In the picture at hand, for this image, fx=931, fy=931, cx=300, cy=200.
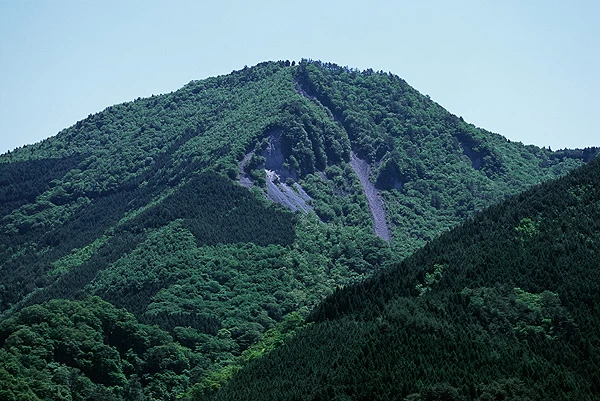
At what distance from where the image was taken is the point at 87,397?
117 m

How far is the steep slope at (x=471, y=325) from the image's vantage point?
93188 millimetres

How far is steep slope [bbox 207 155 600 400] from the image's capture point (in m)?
93.2

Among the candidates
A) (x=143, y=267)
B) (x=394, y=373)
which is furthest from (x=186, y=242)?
(x=394, y=373)

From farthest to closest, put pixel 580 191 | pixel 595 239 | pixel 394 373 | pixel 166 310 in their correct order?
pixel 166 310
pixel 580 191
pixel 595 239
pixel 394 373

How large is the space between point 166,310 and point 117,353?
2527 cm

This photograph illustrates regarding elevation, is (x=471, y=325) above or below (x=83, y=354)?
below

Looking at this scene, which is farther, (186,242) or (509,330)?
(186,242)

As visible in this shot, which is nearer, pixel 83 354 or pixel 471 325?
pixel 471 325

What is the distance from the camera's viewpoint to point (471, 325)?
4232 inches

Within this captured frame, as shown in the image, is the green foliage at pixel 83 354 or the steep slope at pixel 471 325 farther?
the green foliage at pixel 83 354

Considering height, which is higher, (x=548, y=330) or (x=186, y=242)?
(x=186, y=242)

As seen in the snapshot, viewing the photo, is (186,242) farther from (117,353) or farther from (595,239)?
(595,239)

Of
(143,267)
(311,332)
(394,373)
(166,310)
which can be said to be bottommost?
(394,373)

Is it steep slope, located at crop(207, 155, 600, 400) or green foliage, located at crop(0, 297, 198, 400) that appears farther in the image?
green foliage, located at crop(0, 297, 198, 400)
